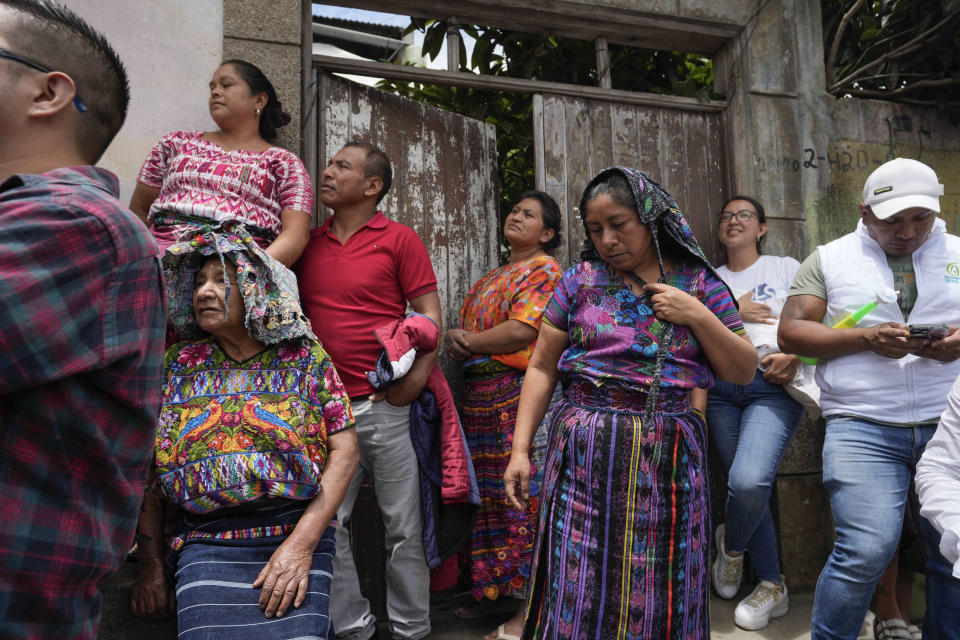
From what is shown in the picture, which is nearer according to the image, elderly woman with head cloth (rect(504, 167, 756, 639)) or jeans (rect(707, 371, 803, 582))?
elderly woman with head cloth (rect(504, 167, 756, 639))

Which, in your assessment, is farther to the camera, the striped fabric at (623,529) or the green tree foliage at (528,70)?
the green tree foliage at (528,70)

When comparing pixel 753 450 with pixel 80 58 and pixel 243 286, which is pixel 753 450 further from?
pixel 80 58

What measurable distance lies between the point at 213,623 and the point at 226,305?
0.93m

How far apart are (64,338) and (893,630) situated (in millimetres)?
3443

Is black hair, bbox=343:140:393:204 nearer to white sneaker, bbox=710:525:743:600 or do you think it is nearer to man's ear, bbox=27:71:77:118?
man's ear, bbox=27:71:77:118

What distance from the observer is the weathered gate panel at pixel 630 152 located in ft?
13.5

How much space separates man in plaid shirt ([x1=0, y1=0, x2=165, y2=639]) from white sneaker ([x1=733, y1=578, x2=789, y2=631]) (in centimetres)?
297

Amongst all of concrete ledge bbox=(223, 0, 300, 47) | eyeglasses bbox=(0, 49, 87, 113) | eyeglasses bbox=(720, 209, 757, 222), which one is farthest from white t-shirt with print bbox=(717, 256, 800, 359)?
eyeglasses bbox=(0, 49, 87, 113)

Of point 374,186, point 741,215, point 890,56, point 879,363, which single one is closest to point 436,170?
point 374,186

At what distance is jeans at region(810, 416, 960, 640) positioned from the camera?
2406 millimetres

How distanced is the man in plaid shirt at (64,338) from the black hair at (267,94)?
6.62 feet

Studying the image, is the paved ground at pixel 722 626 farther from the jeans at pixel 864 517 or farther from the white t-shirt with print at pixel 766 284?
the white t-shirt with print at pixel 766 284

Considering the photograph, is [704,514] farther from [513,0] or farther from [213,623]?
[513,0]

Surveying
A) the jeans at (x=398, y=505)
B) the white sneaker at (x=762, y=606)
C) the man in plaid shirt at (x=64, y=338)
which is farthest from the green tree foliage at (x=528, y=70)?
the man in plaid shirt at (x=64, y=338)
